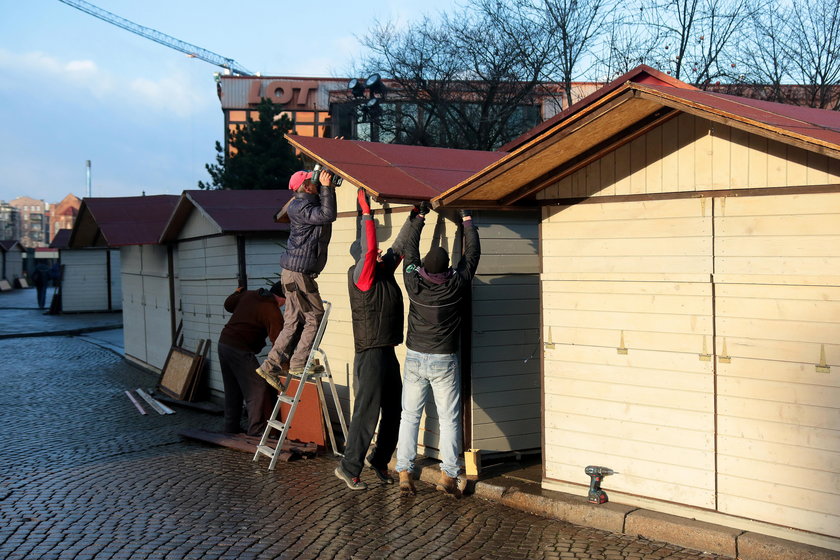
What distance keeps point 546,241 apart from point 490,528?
94.1 inches

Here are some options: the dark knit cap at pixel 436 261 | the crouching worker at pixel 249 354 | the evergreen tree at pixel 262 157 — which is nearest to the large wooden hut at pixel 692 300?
the dark knit cap at pixel 436 261

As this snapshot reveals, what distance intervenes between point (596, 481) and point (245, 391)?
4.98m

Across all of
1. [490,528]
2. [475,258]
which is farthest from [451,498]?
[475,258]

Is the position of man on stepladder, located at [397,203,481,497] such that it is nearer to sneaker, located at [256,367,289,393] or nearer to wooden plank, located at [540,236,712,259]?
wooden plank, located at [540,236,712,259]

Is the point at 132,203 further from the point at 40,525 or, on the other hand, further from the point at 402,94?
the point at 402,94

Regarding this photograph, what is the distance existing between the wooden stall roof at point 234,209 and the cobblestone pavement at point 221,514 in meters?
3.14

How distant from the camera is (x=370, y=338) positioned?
308 inches

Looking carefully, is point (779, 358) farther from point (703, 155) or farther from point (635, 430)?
point (703, 155)

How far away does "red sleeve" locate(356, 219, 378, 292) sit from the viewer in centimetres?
773

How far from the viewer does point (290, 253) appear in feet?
28.6

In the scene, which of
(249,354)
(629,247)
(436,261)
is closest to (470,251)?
(436,261)

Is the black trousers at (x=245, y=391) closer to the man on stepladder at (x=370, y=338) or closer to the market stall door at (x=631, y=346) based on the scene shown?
the man on stepladder at (x=370, y=338)

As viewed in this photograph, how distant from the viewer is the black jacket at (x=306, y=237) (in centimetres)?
848

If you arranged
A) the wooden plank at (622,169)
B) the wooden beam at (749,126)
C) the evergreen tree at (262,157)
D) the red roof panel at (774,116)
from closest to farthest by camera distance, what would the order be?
the wooden beam at (749,126), the red roof panel at (774,116), the wooden plank at (622,169), the evergreen tree at (262,157)
